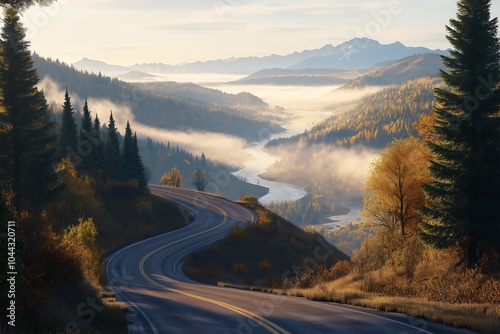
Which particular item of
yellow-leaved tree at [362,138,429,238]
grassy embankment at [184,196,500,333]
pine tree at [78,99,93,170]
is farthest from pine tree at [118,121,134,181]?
yellow-leaved tree at [362,138,429,238]

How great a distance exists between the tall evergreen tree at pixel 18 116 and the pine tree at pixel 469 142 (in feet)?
99.8

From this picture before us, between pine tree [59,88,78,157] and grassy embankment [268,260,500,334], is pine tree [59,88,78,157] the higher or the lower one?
the higher one

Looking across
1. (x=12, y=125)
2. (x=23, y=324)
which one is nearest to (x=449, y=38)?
(x=23, y=324)

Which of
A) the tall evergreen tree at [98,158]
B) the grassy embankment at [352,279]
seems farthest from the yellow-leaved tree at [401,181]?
the tall evergreen tree at [98,158]

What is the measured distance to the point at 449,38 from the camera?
25328 mm

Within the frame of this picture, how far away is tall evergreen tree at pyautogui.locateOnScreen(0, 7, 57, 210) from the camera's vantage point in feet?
124

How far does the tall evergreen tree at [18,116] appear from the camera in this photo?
37.9 metres

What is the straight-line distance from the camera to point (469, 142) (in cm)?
2486

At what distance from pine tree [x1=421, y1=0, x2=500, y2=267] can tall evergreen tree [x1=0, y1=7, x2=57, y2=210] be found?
30.4 metres

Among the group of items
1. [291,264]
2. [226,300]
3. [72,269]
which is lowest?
[291,264]

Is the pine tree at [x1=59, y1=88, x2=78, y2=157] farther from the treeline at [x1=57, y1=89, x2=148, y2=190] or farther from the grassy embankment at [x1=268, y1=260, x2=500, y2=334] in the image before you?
the grassy embankment at [x1=268, y1=260, x2=500, y2=334]

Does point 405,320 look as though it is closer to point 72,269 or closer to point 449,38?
point 72,269

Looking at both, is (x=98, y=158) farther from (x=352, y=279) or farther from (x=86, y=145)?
(x=352, y=279)

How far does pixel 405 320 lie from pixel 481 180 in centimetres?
1336
